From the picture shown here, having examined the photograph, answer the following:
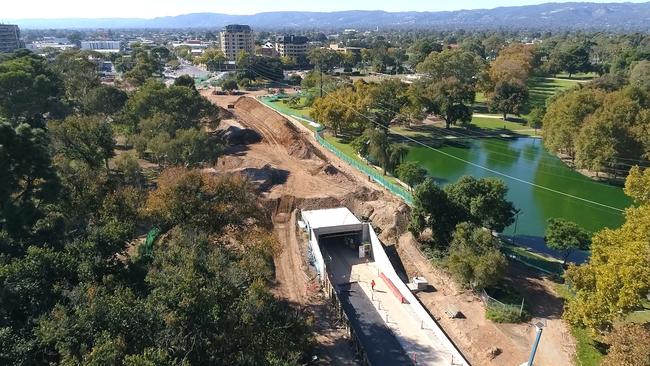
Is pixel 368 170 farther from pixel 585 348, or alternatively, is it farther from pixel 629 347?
pixel 629 347

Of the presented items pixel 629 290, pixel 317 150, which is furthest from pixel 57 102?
pixel 629 290

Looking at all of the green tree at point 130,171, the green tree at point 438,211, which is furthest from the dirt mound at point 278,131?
the green tree at point 438,211

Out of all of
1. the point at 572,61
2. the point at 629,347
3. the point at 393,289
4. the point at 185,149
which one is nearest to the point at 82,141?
the point at 185,149

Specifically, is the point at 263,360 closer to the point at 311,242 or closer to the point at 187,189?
the point at 187,189

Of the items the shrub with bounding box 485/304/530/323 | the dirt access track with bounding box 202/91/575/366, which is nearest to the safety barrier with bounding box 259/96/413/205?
the dirt access track with bounding box 202/91/575/366

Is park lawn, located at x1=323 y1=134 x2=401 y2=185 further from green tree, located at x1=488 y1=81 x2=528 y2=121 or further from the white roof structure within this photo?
green tree, located at x1=488 y1=81 x2=528 y2=121

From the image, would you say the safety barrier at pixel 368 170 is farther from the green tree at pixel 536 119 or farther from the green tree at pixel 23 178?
the green tree at pixel 536 119

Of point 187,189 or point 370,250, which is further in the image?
point 370,250
